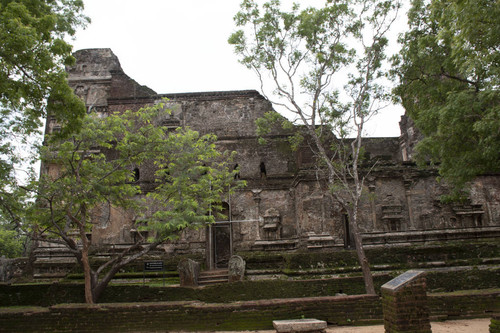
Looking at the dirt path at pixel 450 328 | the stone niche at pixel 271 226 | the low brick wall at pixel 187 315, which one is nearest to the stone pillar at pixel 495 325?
the dirt path at pixel 450 328

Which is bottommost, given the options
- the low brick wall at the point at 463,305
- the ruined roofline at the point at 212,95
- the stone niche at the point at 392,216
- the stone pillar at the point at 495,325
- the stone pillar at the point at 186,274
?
the low brick wall at the point at 463,305

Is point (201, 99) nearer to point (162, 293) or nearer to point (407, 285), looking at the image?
point (162, 293)

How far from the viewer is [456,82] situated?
11.5 meters

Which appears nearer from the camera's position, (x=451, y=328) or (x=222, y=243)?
(x=451, y=328)


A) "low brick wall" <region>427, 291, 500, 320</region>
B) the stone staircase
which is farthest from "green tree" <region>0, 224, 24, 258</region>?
"low brick wall" <region>427, 291, 500, 320</region>

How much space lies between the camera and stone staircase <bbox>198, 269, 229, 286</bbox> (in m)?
12.5

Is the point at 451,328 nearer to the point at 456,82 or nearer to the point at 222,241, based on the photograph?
the point at 456,82

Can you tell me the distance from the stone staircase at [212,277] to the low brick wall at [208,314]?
473cm

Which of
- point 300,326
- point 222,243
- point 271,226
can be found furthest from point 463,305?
point 222,243

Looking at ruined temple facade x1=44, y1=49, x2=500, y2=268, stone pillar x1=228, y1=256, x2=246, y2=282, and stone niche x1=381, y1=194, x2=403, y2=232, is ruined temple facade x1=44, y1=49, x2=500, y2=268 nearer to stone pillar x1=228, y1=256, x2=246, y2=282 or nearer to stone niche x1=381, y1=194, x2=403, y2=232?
stone niche x1=381, y1=194, x2=403, y2=232

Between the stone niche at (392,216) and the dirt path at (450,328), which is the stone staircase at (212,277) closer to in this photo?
the dirt path at (450,328)

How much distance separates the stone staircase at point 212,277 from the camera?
12523mm

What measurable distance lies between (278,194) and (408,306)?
11606 mm

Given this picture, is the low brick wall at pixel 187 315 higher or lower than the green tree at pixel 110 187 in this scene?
lower
